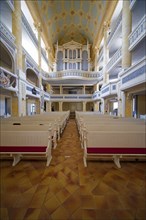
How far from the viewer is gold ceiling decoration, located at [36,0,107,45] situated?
15.3 meters

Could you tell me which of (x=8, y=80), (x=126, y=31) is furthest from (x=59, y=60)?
(x=8, y=80)

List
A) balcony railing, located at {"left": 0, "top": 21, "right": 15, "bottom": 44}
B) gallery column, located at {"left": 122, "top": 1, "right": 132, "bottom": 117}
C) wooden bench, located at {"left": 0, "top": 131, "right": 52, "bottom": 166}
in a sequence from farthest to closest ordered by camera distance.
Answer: gallery column, located at {"left": 122, "top": 1, "right": 132, "bottom": 117} < balcony railing, located at {"left": 0, "top": 21, "right": 15, "bottom": 44} < wooden bench, located at {"left": 0, "top": 131, "right": 52, "bottom": 166}

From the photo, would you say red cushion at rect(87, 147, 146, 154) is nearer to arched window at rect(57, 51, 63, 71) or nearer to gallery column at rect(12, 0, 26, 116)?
gallery column at rect(12, 0, 26, 116)

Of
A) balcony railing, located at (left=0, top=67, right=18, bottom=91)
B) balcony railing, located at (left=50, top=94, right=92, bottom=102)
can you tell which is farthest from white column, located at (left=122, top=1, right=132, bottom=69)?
balcony railing, located at (left=50, top=94, right=92, bottom=102)

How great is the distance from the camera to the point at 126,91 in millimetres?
7562

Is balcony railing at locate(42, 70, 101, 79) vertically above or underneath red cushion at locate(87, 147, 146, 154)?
above

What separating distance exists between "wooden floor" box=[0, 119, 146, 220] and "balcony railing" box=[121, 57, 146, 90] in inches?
135

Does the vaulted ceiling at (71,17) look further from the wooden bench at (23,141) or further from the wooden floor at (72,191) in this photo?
the wooden floor at (72,191)

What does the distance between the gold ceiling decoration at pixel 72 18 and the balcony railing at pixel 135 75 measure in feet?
36.3

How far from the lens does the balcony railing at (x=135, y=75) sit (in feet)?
16.8

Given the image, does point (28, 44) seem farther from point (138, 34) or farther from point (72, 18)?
point (138, 34)

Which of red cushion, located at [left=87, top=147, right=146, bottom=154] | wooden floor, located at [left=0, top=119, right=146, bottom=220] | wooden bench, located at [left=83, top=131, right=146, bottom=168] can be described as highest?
wooden bench, located at [left=83, top=131, right=146, bottom=168]

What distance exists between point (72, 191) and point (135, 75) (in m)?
5.42

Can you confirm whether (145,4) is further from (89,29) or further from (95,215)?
(89,29)
